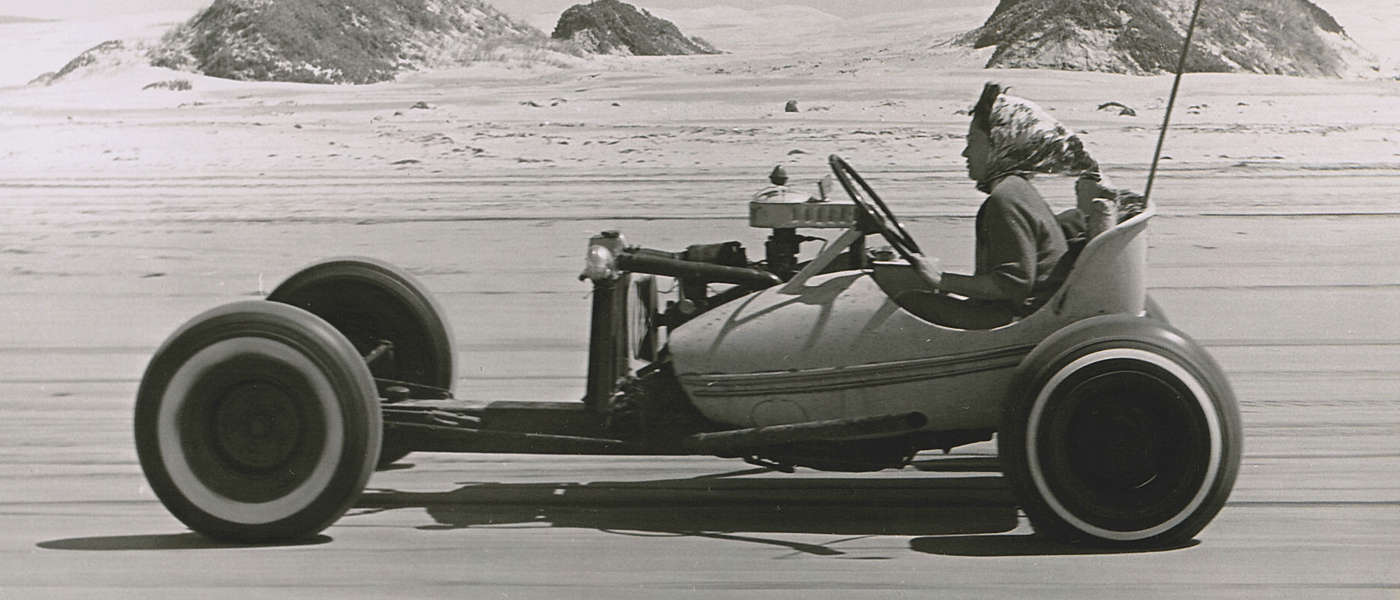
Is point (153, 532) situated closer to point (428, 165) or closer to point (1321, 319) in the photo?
point (1321, 319)

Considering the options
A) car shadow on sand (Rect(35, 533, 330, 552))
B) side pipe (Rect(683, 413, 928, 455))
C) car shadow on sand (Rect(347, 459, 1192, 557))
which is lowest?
car shadow on sand (Rect(347, 459, 1192, 557))

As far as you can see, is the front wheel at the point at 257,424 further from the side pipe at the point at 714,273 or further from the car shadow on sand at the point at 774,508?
the side pipe at the point at 714,273

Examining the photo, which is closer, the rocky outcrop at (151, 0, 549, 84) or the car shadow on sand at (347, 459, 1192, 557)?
the car shadow on sand at (347, 459, 1192, 557)

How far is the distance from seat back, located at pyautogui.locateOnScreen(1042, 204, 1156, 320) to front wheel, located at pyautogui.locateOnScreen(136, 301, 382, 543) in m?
2.02

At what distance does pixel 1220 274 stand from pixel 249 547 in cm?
740

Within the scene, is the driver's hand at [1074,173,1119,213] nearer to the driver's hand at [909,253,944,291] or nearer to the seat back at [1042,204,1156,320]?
the seat back at [1042,204,1156,320]

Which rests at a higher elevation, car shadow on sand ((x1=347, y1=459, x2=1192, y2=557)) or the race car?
the race car

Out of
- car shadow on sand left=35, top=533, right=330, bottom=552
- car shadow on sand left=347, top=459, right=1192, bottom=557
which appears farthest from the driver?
car shadow on sand left=35, top=533, right=330, bottom=552

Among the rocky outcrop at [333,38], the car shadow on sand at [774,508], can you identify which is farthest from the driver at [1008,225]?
the rocky outcrop at [333,38]

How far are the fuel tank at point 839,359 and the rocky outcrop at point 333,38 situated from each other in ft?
45.5

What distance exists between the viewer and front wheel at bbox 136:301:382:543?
14.9 feet

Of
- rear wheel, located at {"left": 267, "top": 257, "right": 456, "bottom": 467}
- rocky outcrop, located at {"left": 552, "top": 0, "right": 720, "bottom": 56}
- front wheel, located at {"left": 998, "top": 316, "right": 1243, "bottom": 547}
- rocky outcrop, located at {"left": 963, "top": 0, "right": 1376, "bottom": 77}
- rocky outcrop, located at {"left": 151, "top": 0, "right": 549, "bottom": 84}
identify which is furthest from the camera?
rocky outcrop, located at {"left": 552, "top": 0, "right": 720, "bottom": 56}

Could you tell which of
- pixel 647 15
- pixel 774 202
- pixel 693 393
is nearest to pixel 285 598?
pixel 693 393

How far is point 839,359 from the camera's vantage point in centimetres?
473
